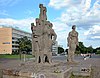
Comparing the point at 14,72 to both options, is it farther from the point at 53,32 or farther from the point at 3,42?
the point at 3,42

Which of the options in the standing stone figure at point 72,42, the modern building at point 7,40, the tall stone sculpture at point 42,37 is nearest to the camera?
the tall stone sculpture at point 42,37

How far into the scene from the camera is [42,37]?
15.4 m

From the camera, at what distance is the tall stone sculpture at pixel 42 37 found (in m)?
15.4

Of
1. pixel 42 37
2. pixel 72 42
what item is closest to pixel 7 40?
pixel 72 42

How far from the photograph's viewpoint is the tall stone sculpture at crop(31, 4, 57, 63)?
50.5 ft

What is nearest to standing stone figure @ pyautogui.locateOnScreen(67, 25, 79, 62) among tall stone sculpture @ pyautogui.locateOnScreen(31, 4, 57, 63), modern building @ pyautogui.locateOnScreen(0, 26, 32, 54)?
tall stone sculpture @ pyautogui.locateOnScreen(31, 4, 57, 63)

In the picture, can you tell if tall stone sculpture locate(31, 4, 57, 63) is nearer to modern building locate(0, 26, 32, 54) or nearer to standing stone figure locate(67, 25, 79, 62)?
standing stone figure locate(67, 25, 79, 62)

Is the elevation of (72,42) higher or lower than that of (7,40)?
lower

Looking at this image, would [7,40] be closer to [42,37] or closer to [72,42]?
[72,42]

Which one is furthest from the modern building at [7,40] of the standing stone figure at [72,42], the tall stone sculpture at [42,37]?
the tall stone sculpture at [42,37]

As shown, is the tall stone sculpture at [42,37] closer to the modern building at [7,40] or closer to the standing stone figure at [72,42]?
the standing stone figure at [72,42]

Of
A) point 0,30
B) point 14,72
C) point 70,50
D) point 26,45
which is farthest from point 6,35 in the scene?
point 14,72

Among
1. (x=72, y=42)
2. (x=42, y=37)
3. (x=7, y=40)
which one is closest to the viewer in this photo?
(x=42, y=37)

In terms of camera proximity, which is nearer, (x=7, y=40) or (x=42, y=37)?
(x=42, y=37)
